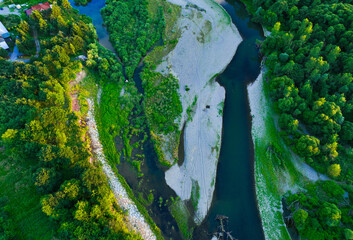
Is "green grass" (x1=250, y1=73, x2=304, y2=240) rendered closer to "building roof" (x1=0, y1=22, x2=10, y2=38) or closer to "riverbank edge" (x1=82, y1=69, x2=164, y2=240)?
"riverbank edge" (x1=82, y1=69, x2=164, y2=240)

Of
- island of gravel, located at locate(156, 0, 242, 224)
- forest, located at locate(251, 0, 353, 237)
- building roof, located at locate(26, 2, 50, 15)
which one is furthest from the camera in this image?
building roof, located at locate(26, 2, 50, 15)

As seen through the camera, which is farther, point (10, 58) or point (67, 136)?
point (10, 58)

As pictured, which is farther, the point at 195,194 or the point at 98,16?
the point at 98,16

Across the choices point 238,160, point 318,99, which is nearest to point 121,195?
point 238,160

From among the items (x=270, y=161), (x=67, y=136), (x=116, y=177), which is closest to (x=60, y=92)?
(x=67, y=136)

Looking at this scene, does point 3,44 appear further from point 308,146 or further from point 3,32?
Answer: point 308,146

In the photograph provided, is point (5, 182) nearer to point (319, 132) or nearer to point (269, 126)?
point (269, 126)

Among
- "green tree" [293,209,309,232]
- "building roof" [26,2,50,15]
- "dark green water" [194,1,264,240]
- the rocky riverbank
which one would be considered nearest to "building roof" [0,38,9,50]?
"building roof" [26,2,50,15]
